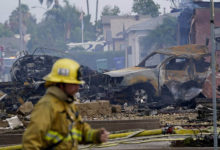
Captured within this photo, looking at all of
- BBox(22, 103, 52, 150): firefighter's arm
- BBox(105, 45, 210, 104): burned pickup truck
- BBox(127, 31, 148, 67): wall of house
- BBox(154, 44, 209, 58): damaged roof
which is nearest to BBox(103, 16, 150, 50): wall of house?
BBox(127, 31, 148, 67): wall of house

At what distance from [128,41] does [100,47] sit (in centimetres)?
Answer: 1833

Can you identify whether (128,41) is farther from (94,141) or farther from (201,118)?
(94,141)

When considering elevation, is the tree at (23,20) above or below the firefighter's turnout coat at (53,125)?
above

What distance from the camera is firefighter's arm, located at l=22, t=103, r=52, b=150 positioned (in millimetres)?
3697

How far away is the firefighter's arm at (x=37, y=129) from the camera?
3.70m

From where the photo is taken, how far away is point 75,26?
253 ft

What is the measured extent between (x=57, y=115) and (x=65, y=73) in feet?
1.08

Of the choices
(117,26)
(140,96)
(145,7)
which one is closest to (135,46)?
(145,7)

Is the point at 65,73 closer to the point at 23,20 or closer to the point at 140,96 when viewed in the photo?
the point at 140,96

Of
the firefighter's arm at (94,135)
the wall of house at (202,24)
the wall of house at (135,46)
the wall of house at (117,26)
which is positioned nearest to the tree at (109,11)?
the wall of house at (117,26)

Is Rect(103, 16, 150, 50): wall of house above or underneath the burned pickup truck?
above

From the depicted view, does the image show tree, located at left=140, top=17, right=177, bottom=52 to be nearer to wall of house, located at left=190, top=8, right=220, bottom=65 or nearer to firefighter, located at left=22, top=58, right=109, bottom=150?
wall of house, located at left=190, top=8, right=220, bottom=65

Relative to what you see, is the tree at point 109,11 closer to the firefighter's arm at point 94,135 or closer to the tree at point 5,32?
the tree at point 5,32

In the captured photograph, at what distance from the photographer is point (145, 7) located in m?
57.7
